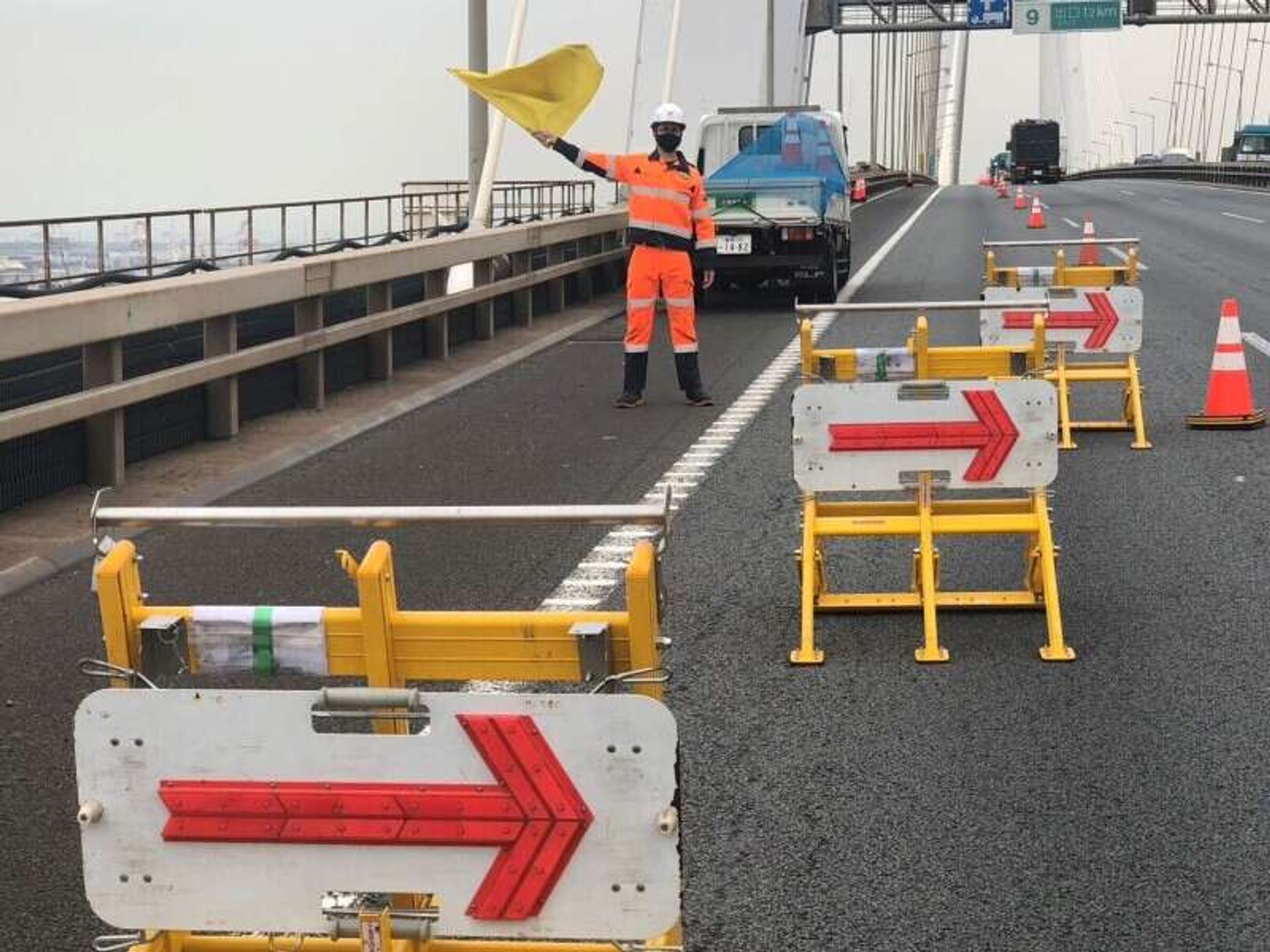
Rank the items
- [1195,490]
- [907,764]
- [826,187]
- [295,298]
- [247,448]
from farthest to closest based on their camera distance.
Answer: [826,187]
[295,298]
[247,448]
[1195,490]
[907,764]

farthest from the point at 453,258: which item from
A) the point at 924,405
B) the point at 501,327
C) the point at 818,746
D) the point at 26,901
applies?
the point at 26,901

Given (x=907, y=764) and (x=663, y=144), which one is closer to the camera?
(x=907, y=764)

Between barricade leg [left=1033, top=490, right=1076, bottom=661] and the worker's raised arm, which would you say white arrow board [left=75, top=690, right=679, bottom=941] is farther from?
the worker's raised arm

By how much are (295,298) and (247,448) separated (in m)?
1.55

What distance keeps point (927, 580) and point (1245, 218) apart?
1599 inches

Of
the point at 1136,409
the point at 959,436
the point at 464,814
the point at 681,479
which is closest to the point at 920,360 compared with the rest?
the point at 959,436

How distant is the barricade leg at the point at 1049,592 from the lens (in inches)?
292

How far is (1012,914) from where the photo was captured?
484 centimetres

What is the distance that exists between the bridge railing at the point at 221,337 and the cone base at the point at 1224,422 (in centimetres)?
552

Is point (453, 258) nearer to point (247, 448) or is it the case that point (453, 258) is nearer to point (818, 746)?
point (247, 448)

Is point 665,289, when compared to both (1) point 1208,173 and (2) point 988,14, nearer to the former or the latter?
(2) point 988,14

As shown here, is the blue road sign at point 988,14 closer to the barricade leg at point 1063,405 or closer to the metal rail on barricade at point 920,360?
the barricade leg at point 1063,405

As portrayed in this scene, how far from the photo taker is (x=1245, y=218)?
1817 inches

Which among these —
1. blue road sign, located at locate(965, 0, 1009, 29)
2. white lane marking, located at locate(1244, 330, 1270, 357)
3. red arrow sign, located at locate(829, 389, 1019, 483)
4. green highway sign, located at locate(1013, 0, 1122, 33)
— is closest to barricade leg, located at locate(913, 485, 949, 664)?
red arrow sign, located at locate(829, 389, 1019, 483)
